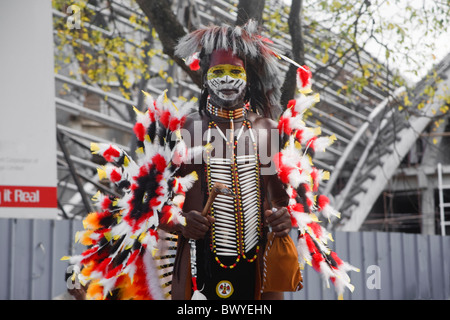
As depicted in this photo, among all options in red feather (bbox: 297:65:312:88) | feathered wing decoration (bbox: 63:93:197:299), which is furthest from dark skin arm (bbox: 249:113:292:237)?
feathered wing decoration (bbox: 63:93:197:299)

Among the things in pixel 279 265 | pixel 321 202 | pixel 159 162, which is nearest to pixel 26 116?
pixel 159 162

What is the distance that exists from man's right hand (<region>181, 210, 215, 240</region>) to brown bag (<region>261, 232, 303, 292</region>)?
344 mm

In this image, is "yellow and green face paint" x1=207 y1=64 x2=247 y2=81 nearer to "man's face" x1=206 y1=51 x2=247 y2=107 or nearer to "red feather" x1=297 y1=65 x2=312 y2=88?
"man's face" x1=206 y1=51 x2=247 y2=107

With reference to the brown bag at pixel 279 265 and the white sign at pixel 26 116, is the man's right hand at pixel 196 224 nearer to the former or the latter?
the brown bag at pixel 279 265

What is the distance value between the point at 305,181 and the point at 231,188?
405mm

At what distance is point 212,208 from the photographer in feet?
10.6

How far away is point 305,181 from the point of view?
3.36 metres

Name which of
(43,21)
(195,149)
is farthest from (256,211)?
(43,21)

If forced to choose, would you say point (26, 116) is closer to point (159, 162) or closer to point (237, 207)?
point (159, 162)

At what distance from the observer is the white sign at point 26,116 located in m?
5.60

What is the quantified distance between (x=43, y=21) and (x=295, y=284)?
3737mm

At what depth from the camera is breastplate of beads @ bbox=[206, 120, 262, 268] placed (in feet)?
10.5
